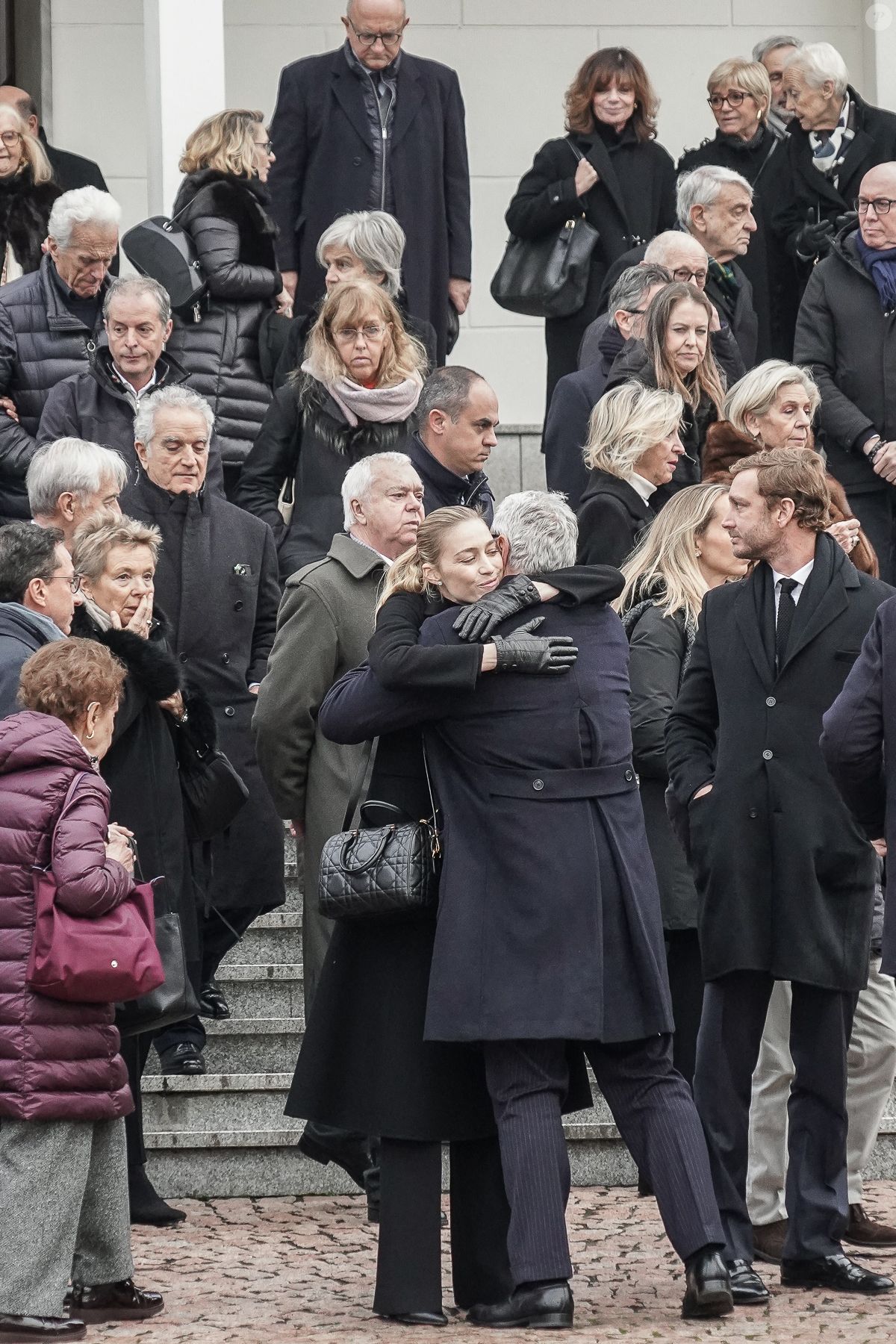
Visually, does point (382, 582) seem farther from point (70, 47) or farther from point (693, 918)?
point (70, 47)

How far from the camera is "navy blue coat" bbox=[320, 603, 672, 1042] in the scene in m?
5.72

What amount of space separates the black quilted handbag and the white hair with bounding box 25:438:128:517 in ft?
6.10

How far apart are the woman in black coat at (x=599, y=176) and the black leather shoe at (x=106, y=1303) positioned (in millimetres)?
5847

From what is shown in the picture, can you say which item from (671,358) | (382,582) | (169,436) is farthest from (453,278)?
(382,582)

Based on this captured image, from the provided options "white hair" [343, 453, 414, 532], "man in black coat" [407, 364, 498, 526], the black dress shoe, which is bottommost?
the black dress shoe

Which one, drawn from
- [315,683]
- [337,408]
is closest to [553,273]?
[337,408]

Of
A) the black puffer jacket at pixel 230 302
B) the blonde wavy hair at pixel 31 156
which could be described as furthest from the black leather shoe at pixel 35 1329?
the blonde wavy hair at pixel 31 156

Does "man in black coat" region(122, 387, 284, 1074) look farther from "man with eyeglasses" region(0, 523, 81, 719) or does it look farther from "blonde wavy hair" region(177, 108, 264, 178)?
"blonde wavy hair" region(177, 108, 264, 178)

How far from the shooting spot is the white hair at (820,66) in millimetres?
10914

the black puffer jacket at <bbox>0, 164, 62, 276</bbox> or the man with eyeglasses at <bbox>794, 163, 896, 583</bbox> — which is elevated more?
the black puffer jacket at <bbox>0, 164, 62, 276</bbox>

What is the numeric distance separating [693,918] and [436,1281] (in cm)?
154

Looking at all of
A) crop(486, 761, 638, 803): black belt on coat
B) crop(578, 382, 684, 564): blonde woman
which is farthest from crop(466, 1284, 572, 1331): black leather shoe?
crop(578, 382, 684, 564): blonde woman

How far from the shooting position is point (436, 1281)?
5.79 meters

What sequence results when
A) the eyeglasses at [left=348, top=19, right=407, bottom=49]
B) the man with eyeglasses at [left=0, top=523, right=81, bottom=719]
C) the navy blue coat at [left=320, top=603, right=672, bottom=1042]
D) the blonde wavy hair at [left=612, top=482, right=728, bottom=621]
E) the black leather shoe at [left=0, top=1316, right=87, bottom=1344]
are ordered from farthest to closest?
the eyeglasses at [left=348, top=19, right=407, bottom=49] < the blonde wavy hair at [left=612, top=482, right=728, bottom=621] < the man with eyeglasses at [left=0, top=523, right=81, bottom=719] < the navy blue coat at [left=320, top=603, right=672, bottom=1042] < the black leather shoe at [left=0, top=1316, right=87, bottom=1344]
